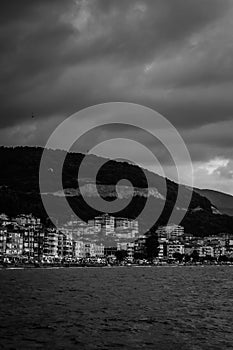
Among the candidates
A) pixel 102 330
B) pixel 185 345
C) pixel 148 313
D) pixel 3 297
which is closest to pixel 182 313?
pixel 148 313

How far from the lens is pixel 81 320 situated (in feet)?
157

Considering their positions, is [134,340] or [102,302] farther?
[102,302]

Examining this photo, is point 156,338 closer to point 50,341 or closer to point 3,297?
point 50,341

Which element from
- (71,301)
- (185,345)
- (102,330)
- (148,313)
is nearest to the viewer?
(185,345)

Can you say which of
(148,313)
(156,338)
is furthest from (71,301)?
(156,338)

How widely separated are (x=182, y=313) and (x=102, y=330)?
1482cm

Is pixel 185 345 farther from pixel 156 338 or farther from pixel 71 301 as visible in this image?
pixel 71 301

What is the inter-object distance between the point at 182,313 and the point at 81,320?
11907 mm

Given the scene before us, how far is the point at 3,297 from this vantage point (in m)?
70.2

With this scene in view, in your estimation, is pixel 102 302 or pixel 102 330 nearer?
pixel 102 330

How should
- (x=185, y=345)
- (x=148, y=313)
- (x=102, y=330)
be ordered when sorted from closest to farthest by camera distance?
(x=185, y=345) < (x=102, y=330) < (x=148, y=313)

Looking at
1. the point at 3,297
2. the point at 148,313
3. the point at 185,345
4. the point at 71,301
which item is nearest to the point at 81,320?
the point at 148,313

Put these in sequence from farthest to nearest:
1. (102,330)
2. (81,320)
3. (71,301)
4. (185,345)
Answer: (71,301) → (81,320) → (102,330) → (185,345)

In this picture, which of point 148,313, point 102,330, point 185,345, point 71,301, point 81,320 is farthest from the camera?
point 71,301
